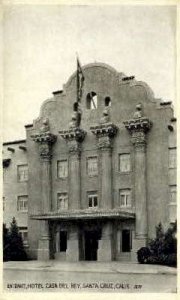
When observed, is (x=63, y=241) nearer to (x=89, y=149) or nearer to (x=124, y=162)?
(x=89, y=149)

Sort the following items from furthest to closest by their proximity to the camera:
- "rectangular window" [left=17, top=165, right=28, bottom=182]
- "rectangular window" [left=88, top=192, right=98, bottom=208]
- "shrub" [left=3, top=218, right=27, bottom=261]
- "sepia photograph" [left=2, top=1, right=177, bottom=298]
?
"rectangular window" [left=88, top=192, right=98, bottom=208] < "rectangular window" [left=17, top=165, right=28, bottom=182] < "shrub" [left=3, top=218, right=27, bottom=261] < "sepia photograph" [left=2, top=1, right=177, bottom=298]

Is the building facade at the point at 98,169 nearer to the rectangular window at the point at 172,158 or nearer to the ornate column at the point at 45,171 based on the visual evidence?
the ornate column at the point at 45,171

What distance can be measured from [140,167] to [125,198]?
630 millimetres

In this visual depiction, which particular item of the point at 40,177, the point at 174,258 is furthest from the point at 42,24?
the point at 174,258

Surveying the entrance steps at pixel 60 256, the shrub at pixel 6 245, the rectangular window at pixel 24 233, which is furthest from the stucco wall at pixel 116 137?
the shrub at pixel 6 245

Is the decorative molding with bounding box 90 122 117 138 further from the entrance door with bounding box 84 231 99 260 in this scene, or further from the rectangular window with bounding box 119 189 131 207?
the entrance door with bounding box 84 231 99 260

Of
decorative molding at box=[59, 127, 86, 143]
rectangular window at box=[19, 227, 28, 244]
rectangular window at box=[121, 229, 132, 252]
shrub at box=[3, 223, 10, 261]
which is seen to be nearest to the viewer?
shrub at box=[3, 223, 10, 261]

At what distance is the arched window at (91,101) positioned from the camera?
381 inches

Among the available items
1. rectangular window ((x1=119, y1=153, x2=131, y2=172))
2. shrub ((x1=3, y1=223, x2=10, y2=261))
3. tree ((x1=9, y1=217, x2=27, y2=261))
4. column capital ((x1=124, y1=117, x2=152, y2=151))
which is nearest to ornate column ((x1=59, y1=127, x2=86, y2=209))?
rectangular window ((x1=119, y1=153, x2=131, y2=172))

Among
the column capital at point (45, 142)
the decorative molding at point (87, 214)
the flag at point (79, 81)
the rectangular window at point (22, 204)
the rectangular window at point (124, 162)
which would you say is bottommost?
the decorative molding at point (87, 214)

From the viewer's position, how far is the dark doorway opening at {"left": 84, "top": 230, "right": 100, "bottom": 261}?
10270 mm

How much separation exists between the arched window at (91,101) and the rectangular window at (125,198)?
5.46ft

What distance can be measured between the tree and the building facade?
1.53 ft

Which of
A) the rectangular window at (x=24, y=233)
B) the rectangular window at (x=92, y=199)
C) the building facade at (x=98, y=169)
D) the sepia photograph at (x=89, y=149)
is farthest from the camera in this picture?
the rectangular window at (x=92, y=199)
